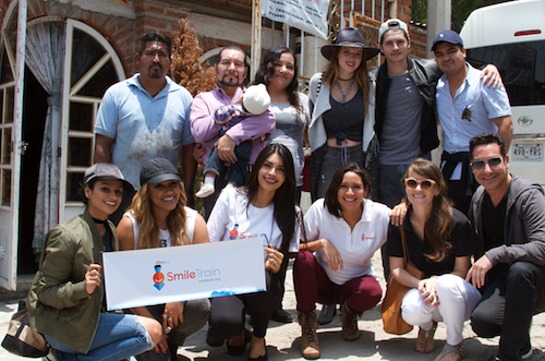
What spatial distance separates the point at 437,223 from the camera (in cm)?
358

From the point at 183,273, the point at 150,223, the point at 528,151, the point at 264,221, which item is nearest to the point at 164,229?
the point at 150,223

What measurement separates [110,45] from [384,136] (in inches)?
141

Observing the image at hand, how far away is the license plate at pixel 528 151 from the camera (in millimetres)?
5590

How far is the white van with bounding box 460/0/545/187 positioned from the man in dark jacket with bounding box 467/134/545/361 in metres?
2.36

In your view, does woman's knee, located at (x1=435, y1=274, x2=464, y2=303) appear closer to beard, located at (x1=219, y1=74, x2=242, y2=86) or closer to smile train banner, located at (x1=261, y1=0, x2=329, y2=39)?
beard, located at (x1=219, y1=74, x2=242, y2=86)

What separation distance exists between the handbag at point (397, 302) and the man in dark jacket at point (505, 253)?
0.42m

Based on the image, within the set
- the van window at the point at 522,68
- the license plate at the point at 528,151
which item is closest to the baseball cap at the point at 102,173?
the license plate at the point at 528,151

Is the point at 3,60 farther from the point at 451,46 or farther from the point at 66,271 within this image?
the point at 451,46

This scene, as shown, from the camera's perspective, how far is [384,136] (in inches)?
170

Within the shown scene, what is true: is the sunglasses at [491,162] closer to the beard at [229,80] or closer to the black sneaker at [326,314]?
the black sneaker at [326,314]

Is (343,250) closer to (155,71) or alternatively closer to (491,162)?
(491,162)

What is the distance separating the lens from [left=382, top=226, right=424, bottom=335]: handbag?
11.9 feet

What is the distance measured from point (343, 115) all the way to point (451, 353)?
5.77 ft

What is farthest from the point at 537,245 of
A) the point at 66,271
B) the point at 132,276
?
the point at 66,271
